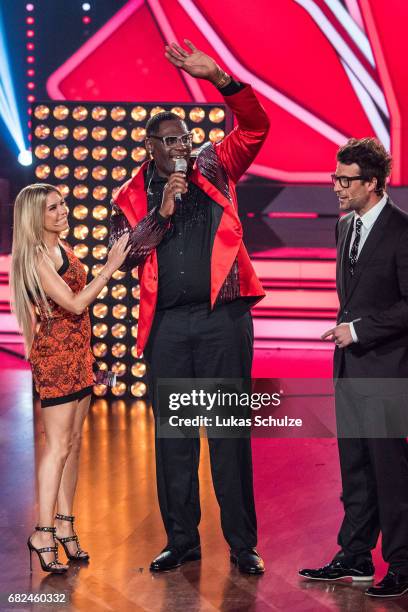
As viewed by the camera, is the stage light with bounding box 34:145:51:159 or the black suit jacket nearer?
the black suit jacket

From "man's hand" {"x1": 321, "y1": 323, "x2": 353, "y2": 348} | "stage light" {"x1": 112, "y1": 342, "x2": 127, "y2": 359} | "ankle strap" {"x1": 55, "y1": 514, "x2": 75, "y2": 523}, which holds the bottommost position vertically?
"ankle strap" {"x1": 55, "y1": 514, "x2": 75, "y2": 523}

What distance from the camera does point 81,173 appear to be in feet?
21.3

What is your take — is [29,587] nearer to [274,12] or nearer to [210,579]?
[210,579]

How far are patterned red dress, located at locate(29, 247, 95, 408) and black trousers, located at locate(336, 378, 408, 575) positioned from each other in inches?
39.7

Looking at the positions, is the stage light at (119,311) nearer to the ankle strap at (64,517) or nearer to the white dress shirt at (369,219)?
the ankle strap at (64,517)

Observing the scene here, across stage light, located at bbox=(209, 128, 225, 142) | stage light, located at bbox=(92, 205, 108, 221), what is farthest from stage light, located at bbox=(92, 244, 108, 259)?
stage light, located at bbox=(209, 128, 225, 142)

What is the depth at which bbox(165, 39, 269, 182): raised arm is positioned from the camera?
11.2 feet

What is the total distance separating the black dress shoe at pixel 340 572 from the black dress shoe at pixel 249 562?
0.53 feet

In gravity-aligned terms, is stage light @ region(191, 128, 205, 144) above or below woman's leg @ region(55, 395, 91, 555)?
above

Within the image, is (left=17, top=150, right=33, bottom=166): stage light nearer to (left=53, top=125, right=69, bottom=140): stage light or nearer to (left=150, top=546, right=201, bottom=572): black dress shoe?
(left=53, top=125, right=69, bottom=140): stage light

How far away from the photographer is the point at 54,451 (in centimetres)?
376

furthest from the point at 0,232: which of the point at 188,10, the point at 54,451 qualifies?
the point at 54,451

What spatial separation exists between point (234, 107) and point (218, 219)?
0.42 metres

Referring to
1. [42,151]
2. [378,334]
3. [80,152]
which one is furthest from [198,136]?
[378,334]
